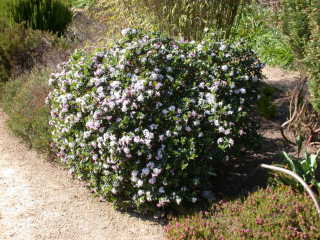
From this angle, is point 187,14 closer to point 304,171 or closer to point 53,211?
point 304,171

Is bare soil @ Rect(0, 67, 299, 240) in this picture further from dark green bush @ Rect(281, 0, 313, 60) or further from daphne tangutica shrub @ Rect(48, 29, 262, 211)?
dark green bush @ Rect(281, 0, 313, 60)

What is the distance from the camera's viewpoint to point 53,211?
4.32 metres

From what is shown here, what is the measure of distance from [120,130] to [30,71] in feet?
10.7

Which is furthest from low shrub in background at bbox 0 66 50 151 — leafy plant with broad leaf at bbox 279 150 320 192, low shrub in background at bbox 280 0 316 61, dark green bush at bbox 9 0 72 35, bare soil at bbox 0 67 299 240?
low shrub in background at bbox 280 0 316 61

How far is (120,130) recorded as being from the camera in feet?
13.2

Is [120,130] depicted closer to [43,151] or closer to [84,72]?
[84,72]

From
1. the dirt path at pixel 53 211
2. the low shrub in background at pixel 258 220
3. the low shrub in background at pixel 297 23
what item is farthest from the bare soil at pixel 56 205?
the low shrub in background at pixel 297 23

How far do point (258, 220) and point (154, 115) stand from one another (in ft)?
4.00

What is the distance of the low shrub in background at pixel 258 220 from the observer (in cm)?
354

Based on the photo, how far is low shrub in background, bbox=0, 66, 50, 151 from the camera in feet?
17.6

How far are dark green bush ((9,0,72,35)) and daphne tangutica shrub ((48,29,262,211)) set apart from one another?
352 centimetres

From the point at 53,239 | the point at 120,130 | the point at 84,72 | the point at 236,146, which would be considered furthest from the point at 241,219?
the point at 84,72

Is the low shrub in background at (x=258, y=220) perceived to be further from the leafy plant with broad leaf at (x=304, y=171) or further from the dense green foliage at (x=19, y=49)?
the dense green foliage at (x=19, y=49)

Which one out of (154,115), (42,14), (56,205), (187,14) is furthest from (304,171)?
(42,14)
